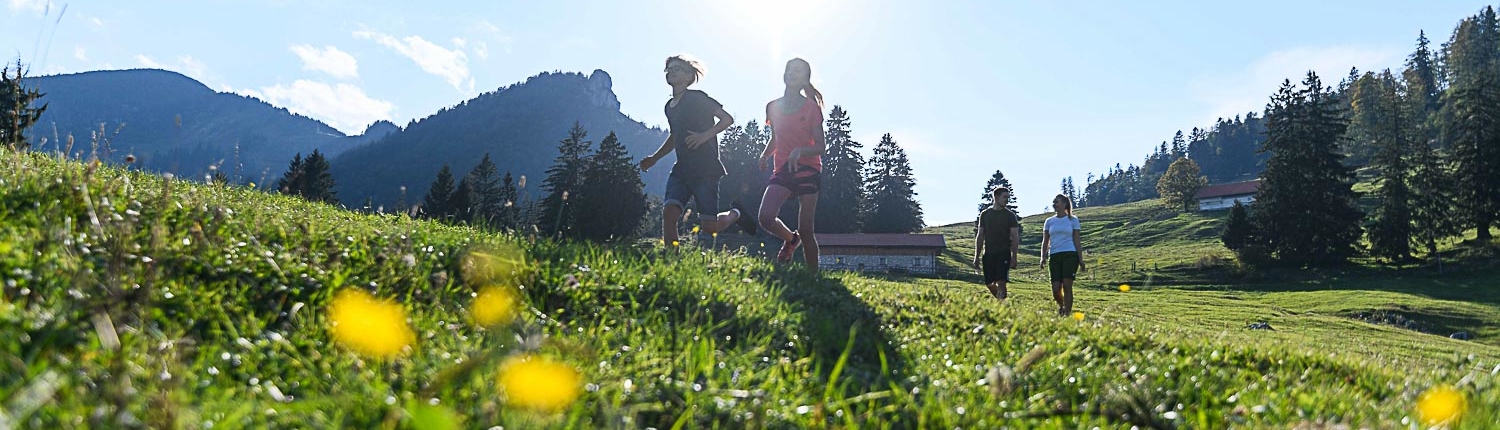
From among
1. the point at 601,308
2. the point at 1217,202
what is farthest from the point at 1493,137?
the point at 601,308

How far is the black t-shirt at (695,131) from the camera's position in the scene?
303 inches

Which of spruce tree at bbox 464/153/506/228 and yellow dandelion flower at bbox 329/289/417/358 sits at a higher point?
spruce tree at bbox 464/153/506/228

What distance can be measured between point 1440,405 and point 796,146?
18.2 ft

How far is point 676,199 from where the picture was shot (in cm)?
771

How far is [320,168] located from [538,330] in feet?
209

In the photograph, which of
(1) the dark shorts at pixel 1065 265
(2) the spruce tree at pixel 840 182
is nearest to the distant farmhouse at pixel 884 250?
(2) the spruce tree at pixel 840 182

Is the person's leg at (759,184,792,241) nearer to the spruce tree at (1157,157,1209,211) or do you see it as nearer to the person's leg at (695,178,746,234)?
the person's leg at (695,178,746,234)

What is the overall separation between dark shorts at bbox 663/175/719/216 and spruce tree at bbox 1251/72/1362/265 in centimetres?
5627

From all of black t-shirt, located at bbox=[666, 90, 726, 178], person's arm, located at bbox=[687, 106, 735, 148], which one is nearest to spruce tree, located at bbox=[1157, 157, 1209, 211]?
person's arm, located at bbox=[687, 106, 735, 148]

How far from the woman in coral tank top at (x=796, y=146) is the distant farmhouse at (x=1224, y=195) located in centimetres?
11783

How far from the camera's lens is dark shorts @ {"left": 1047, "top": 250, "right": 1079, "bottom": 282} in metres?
9.98

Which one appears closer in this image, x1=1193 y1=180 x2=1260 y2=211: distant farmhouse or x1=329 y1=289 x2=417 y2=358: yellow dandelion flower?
x1=329 y1=289 x2=417 y2=358: yellow dandelion flower

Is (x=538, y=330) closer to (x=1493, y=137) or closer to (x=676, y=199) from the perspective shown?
(x=676, y=199)

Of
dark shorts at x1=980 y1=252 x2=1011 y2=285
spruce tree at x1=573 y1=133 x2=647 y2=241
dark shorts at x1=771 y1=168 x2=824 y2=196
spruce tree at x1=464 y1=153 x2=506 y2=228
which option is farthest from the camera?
spruce tree at x1=464 y1=153 x2=506 y2=228
